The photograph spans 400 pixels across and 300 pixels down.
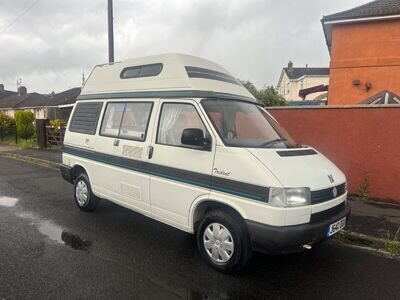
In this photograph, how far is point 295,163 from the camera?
3631 millimetres

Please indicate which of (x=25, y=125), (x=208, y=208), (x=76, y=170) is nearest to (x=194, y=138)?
(x=208, y=208)

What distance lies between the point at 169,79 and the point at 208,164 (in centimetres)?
137

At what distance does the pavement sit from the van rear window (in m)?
1.53

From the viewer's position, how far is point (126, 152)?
4.77 meters

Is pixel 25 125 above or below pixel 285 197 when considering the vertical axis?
above

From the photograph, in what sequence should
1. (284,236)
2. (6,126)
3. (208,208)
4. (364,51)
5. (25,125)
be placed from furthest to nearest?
(6,126) → (25,125) → (364,51) → (208,208) → (284,236)

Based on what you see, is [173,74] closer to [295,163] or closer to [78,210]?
[295,163]

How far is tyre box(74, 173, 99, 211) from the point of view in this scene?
573cm

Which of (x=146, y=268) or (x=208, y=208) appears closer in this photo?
(x=146, y=268)

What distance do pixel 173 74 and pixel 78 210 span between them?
3.27 m

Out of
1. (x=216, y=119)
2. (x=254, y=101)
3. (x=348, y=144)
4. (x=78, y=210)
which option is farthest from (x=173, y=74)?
(x=348, y=144)

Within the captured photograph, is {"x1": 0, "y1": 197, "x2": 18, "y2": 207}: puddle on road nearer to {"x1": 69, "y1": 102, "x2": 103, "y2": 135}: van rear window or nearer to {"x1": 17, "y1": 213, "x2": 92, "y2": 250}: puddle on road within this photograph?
{"x1": 17, "y1": 213, "x2": 92, "y2": 250}: puddle on road

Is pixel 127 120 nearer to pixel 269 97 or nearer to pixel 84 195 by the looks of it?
pixel 84 195

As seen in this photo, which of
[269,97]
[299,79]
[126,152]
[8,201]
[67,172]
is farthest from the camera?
[299,79]
